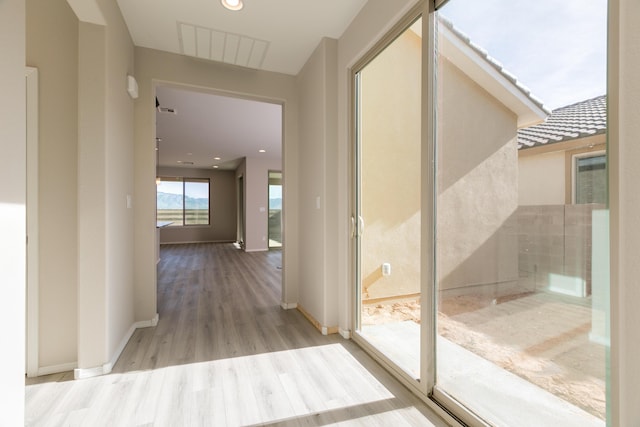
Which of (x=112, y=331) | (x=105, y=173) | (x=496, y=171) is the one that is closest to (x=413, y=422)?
(x=496, y=171)

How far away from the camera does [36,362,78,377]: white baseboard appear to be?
1.94 metres

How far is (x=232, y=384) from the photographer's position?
1838mm

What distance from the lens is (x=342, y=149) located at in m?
2.59

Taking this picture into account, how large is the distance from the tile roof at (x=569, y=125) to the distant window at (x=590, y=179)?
0.30 ft

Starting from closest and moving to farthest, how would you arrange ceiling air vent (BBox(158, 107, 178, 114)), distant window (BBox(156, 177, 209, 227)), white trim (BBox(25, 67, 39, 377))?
white trim (BBox(25, 67, 39, 377)), ceiling air vent (BBox(158, 107, 178, 114)), distant window (BBox(156, 177, 209, 227))

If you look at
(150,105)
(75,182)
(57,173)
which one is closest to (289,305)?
(75,182)

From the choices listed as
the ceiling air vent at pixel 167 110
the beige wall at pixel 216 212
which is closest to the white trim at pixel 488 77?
the ceiling air vent at pixel 167 110

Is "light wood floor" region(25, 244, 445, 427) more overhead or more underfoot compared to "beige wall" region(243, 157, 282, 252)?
more underfoot

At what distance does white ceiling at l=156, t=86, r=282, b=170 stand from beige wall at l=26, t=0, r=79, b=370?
3.53 ft

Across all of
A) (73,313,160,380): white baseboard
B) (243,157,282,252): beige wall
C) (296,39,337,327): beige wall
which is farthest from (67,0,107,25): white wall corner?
(243,157,282,252): beige wall

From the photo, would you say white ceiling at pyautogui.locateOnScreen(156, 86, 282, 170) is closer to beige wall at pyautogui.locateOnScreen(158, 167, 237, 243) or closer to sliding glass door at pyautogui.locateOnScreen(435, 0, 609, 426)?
beige wall at pyautogui.locateOnScreen(158, 167, 237, 243)

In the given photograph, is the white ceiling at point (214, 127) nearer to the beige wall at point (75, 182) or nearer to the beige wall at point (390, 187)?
the beige wall at point (75, 182)

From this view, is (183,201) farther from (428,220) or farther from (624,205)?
(624,205)

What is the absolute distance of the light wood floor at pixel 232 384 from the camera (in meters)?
1.54
